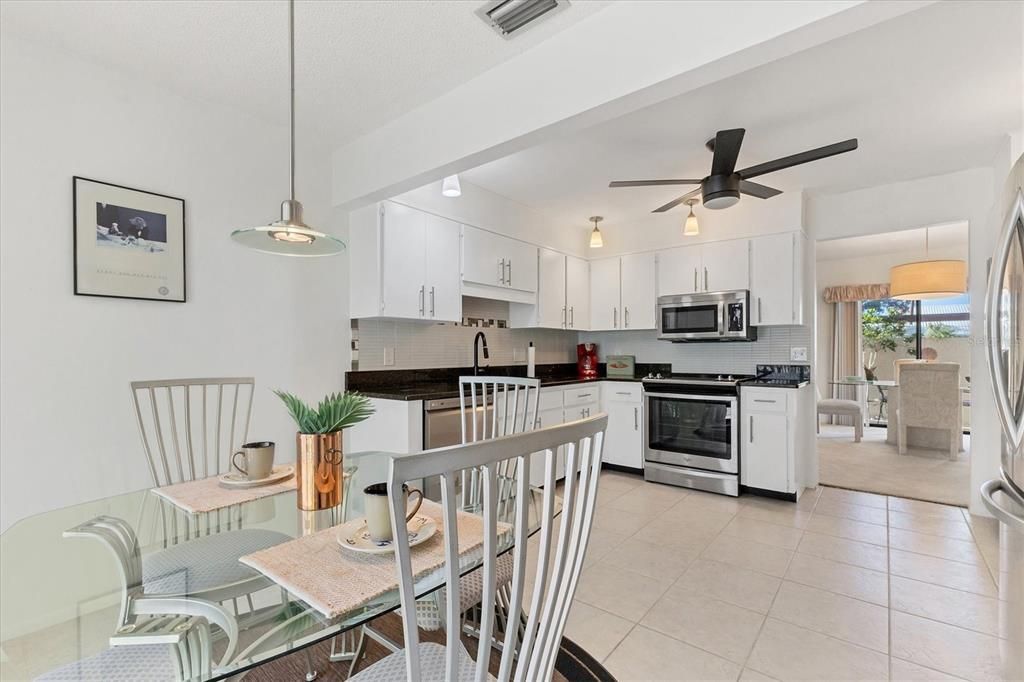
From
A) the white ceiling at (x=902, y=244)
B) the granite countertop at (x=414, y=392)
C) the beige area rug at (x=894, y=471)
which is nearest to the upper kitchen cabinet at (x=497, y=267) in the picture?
the granite countertop at (x=414, y=392)

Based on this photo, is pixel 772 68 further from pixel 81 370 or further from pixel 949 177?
pixel 81 370

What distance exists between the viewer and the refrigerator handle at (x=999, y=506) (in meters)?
1.23

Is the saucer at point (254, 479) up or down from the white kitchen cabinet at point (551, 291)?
down

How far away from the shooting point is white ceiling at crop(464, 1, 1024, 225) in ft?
6.55

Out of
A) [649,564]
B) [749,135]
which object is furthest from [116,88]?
[649,564]

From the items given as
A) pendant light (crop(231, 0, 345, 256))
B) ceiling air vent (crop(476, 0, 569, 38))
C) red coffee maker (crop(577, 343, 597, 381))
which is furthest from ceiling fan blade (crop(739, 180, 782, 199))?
pendant light (crop(231, 0, 345, 256))

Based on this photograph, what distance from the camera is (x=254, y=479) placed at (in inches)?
62.5

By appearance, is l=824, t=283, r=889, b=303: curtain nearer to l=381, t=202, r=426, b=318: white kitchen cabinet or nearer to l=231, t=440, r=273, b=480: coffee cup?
l=381, t=202, r=426, b=318: white kitchen cabinet

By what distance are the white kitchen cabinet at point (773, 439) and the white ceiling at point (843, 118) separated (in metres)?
1.67

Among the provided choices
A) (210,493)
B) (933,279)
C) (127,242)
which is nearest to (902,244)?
(933,279)

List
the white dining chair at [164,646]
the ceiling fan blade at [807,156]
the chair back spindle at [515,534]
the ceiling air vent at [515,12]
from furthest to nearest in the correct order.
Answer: the ceiling fan blade at [807,156], the ceiling air vent at [515,12], the white dining chair at [164,646], the chair back spindle at [515,534]

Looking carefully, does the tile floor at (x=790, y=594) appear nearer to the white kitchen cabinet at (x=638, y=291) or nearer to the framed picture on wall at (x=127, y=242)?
the white kitchen cabinet at (x=638, y=291)

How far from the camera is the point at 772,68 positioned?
214cm

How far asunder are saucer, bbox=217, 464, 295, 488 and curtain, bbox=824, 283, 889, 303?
7.88 metres
